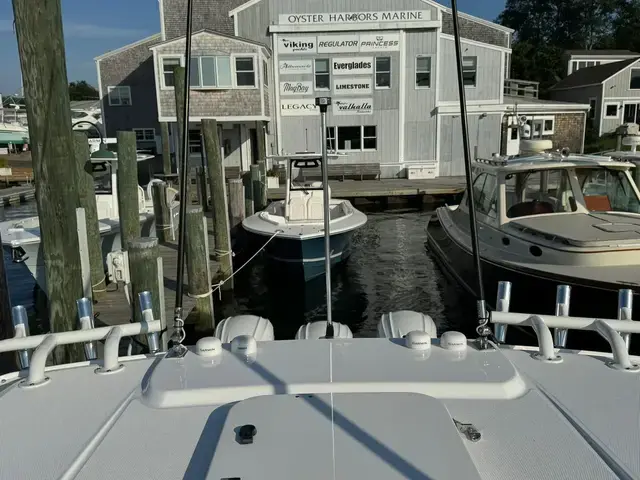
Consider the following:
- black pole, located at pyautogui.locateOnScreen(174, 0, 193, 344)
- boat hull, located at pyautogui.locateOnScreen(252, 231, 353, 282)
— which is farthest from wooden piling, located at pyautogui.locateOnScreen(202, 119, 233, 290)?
black pole, located at pyautogui.locateOnScreen(174, 0, 193, 344)

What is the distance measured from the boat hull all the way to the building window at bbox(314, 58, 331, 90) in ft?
44.5

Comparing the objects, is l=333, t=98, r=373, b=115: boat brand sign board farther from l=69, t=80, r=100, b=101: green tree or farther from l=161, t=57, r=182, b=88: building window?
l=69, t=80, r=100, b=101: green tree

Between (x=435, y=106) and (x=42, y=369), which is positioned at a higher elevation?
(x=435, y=106)

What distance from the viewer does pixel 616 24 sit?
65.3 m

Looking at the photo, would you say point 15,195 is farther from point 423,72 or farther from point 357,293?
point 423,72

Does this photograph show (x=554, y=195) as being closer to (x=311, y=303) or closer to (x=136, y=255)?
(x=311, y=303)

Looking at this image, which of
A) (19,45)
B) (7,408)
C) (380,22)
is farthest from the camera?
(380,22)

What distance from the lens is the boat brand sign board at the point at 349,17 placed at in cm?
2183

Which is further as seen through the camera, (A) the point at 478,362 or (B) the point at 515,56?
(B) the point at 515,56

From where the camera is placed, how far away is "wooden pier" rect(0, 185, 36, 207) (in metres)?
20.9

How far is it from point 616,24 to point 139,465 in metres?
78.8

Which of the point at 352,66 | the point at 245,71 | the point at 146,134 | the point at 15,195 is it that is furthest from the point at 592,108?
the point at 15,195

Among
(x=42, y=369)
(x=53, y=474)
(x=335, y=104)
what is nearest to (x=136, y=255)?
(x=42, y=369)

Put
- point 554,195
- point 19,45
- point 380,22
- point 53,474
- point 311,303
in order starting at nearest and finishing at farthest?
1. point 53,474
2. point 19,45
3. point 554,195
4. point 311,303
5. point 380,22
